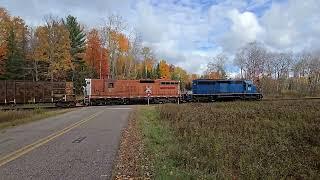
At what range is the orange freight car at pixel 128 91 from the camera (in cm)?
4903

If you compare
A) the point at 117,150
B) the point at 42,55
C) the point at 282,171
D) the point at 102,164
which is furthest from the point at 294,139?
the point at 42,55

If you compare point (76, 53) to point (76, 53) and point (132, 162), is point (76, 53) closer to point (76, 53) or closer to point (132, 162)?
point (76, 53)

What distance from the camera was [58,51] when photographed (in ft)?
210

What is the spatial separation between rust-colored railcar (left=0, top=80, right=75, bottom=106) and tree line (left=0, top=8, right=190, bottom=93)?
15923 mm

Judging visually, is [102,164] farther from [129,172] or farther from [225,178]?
[225,178]

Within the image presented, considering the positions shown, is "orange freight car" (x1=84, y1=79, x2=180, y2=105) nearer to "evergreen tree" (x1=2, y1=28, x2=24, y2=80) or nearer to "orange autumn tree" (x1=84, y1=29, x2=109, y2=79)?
"evergreen tree" (x1=2, y1=28, x2=24, y2=80)

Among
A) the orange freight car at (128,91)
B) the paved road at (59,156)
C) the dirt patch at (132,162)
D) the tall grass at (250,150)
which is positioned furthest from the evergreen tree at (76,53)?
the dirt patch at (132,162)

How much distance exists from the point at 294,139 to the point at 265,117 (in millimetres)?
9749

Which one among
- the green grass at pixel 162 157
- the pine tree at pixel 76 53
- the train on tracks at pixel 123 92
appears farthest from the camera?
the pine tree at pixel 76 53

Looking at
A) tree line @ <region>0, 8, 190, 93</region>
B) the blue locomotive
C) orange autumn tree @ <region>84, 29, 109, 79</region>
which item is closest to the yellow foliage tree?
tree line @ <region>0, 8, 190, 93</region>

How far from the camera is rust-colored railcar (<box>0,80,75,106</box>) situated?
42688 millimetres

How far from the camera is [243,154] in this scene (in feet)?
46.4

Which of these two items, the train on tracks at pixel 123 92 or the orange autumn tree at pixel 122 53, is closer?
the train on tracks at pixel 123 92

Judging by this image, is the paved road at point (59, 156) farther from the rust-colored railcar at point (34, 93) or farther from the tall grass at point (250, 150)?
the rust-colored railcar at point (34, 93)
